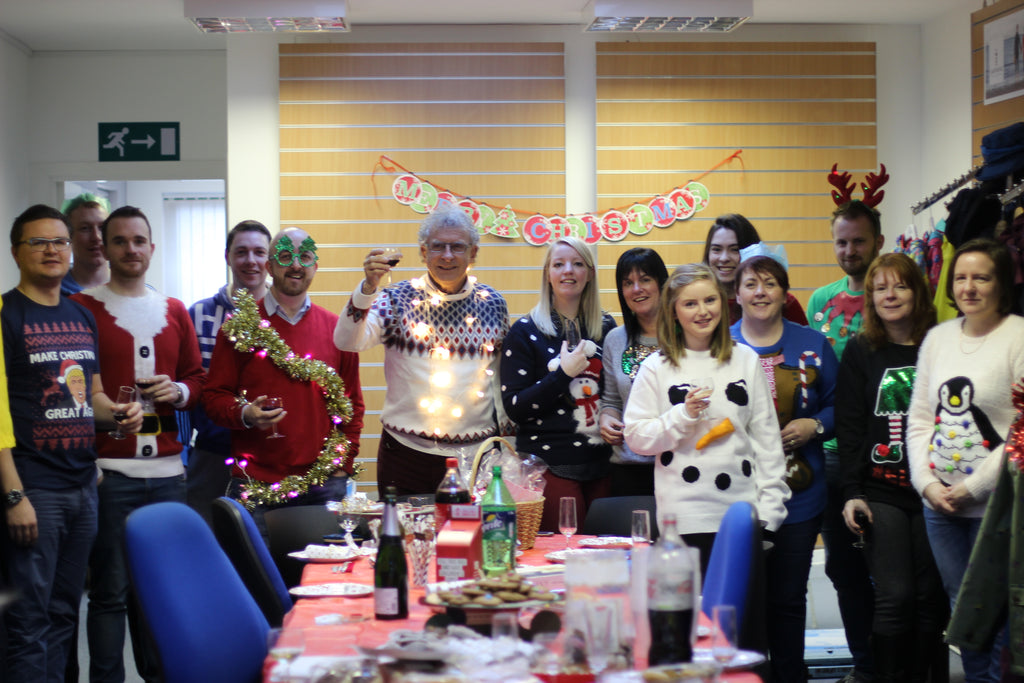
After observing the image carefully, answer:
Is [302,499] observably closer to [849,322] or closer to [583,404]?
[583,404]

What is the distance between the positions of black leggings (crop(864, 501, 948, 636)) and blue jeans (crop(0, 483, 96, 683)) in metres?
2.72

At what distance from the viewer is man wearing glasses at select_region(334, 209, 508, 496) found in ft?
12.3

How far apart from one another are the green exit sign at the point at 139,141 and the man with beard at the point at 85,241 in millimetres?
3320

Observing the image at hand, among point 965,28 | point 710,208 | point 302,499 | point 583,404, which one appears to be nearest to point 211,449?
point 302,499

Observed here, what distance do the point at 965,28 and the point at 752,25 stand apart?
1.29 m

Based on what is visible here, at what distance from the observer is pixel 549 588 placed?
2.25 meters

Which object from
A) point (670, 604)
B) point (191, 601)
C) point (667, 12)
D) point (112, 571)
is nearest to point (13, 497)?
point (112, 571)

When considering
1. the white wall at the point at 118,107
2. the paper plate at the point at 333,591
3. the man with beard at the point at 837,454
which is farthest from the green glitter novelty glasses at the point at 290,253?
the white wall at the point at 118,107

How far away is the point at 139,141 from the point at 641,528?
606cm

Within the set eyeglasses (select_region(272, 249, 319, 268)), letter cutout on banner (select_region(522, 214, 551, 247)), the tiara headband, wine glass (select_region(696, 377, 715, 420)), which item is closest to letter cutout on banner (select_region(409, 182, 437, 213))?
letter cutout on banner (select_region(522, 214, 551, 247))

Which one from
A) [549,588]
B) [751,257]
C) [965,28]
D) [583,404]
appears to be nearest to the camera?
[549,588]

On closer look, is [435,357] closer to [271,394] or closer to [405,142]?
[271,394]

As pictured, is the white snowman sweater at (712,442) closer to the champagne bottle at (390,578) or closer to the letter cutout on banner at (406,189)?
the champagne bottle at (390,578)

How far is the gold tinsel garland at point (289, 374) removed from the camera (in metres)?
3.60
